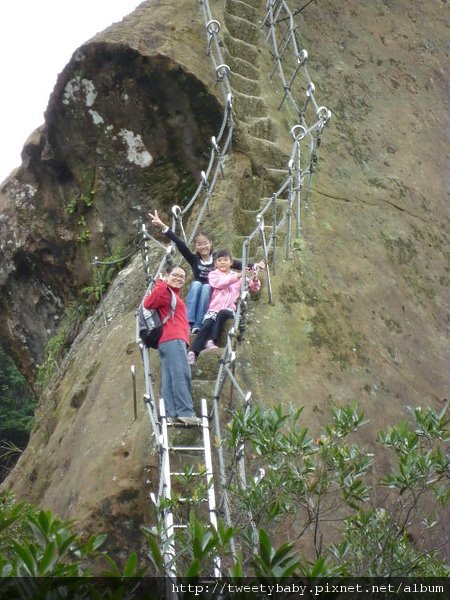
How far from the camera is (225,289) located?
334 inches

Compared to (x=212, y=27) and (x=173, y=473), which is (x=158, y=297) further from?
(x=212, y=27)

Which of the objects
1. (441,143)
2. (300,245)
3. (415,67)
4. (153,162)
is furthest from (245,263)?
(415,67)

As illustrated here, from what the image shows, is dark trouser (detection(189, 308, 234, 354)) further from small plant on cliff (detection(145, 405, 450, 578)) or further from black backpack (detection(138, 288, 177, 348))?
small plant on cliff (detection(145, 405, 450, 578))

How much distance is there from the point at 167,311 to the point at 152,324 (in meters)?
0.15

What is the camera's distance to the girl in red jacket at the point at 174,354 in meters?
7.20

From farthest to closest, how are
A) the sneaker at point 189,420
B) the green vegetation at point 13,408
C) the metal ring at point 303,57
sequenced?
the green vegetation at point 13,408 → the metal ring at point 303,57 → the sneaker at point 189,420

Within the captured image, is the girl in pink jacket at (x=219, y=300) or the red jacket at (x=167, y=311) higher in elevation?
the red jacket at (x=167, y=311)

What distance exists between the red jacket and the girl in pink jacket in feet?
1.70

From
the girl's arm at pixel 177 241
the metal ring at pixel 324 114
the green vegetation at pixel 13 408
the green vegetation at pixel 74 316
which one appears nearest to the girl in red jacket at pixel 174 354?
the girl's arm at pixel 177 241

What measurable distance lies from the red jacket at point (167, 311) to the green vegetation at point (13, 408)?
458 inches

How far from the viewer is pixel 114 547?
275 inches

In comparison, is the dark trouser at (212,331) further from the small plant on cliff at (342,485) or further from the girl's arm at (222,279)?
the small plant on cliff at (342,485)

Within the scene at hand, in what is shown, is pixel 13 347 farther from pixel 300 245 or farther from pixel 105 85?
pixel 300 245

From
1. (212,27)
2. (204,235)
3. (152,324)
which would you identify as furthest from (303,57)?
(152,324)
